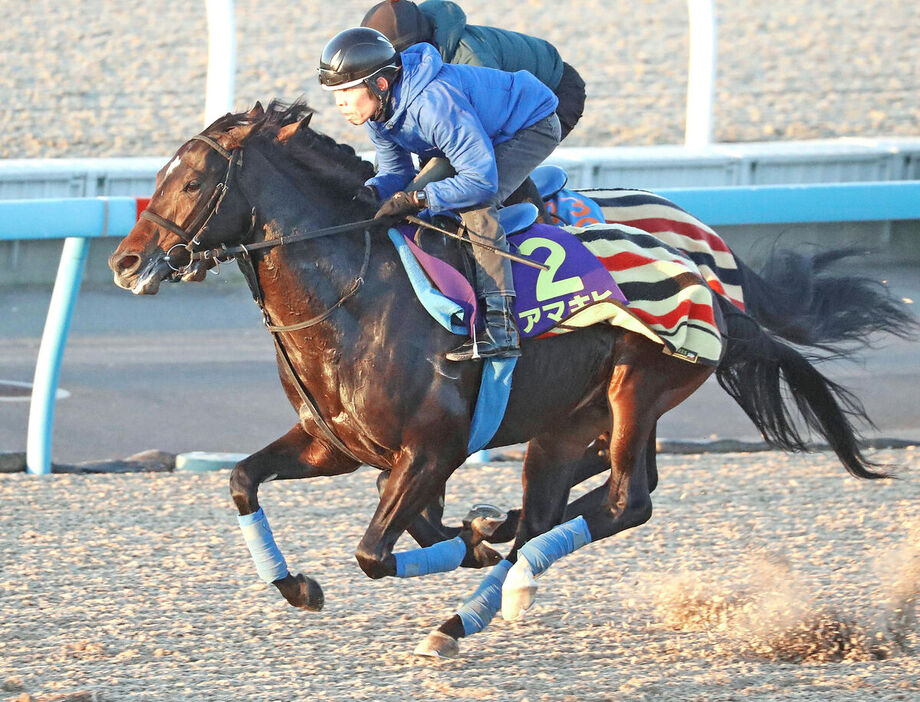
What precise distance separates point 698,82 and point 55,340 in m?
4.06

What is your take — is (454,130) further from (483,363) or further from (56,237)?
(56,237)

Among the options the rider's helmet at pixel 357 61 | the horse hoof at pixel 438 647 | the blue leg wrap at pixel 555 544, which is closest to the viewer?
the rider's helmet at pixel 357 61

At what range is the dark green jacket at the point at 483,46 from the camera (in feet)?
15.0

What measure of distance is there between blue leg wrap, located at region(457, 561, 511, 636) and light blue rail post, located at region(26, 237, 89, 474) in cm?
244

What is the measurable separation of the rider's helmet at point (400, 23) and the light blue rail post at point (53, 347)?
208 centimetres

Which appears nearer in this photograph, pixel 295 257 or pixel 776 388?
pixel 295 257

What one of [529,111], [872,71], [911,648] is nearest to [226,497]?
[529,111]

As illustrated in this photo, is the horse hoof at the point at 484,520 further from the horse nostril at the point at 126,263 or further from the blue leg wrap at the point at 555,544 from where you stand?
the horse nostril at the point at 126,263

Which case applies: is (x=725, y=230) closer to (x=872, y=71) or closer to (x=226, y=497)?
(x=226, y=497)

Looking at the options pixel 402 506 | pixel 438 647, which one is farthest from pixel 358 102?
pixel 438 647

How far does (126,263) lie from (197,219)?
0.22 metres

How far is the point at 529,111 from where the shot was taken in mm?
4418

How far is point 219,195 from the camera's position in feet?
13.0

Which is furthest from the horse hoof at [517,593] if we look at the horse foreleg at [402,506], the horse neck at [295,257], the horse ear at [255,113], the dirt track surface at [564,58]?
the dirt track surface at [564,58]
